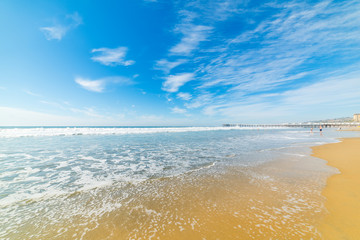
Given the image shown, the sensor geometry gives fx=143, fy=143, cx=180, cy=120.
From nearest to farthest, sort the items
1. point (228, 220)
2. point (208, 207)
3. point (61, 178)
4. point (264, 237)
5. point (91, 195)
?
point (264, 237), point (228, 220), point (208, 207), point (91, 195), point (61, 178)

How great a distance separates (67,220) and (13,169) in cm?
702

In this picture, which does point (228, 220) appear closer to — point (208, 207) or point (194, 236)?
point (208, 207)

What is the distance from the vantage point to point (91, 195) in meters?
4.77

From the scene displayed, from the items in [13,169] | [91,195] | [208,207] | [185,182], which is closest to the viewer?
[208,207]

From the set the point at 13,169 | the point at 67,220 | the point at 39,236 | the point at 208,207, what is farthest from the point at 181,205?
the point at 13,169

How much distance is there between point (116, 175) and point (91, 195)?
1.84 metres

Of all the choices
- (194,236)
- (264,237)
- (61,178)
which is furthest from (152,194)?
(61,178)

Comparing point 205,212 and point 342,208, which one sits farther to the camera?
point 342,208

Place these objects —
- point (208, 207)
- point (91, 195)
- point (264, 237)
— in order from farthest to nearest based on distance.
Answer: point (91, 195) < point (208, 207) < point (264, 237)

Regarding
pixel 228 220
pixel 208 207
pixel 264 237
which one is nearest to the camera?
pixel 264 237

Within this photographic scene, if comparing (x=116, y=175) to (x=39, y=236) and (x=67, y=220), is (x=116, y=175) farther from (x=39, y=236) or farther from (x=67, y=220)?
(x=39, y=236)

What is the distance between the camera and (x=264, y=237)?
2842 millimetres

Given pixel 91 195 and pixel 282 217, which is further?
pixel 91 195

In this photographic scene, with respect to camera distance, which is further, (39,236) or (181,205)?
(181,205)
